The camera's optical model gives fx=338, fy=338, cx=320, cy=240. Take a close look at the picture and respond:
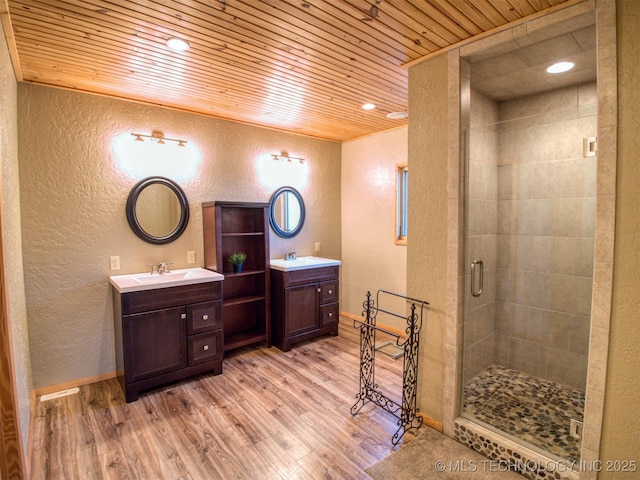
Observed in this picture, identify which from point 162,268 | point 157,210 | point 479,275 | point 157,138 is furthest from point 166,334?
point 479,275

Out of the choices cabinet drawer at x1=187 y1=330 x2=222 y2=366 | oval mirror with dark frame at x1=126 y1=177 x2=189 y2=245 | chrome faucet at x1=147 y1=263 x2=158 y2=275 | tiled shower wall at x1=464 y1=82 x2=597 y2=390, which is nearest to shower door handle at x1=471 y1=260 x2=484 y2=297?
tiled shower wall at x1=464 y1=82 x2=597 y2=390

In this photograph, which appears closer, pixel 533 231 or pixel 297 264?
pixel 533 231

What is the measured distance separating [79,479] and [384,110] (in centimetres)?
354

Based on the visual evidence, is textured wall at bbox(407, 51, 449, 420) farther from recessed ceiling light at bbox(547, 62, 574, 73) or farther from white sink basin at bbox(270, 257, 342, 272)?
white sink basin at bbox(270, 257, 342, 272)

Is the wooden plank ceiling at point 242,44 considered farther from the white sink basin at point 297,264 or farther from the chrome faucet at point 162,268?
the white sink basin at point 297,264

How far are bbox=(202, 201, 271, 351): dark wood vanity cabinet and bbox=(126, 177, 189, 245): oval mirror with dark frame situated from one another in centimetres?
25

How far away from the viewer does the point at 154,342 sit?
2697 millimetres

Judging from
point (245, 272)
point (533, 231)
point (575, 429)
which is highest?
point (533, 231)

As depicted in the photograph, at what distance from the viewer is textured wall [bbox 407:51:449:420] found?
213 centimetres

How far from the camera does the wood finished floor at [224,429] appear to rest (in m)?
1.92

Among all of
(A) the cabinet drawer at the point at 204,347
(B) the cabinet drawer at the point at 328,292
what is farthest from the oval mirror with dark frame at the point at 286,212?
(A) the cabinet drawer at the point at 204,347

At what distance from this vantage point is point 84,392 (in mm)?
2738

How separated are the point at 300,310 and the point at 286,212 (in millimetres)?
1220

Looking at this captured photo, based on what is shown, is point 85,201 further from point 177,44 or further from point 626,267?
point 626,267
